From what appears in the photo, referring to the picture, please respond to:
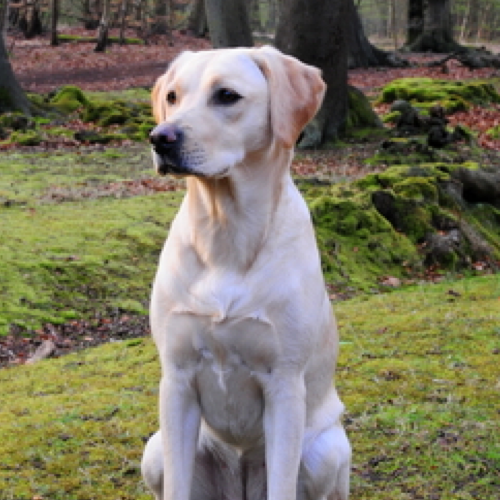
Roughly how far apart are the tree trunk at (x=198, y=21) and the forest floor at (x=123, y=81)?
83 centimetres

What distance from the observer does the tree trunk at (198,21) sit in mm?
43069

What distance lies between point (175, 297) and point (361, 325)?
12.4 ft

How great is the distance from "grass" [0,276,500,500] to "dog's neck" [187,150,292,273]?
150cm

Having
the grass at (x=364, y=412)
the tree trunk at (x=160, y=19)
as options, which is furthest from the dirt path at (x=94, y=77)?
the grass at (x=364, y=412)

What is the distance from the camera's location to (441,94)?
21.0m

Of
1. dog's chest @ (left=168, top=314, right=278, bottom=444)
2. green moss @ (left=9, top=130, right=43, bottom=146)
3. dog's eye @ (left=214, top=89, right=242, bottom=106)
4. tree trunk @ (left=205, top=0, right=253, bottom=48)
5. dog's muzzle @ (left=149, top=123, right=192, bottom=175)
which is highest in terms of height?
dog's eye @ (left=214, top=89, right=242, bottom=106)

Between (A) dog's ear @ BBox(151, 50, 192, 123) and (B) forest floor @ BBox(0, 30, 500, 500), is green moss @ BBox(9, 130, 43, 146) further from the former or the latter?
(A) dog's ear @ BBox(151, 50, 192, 123)

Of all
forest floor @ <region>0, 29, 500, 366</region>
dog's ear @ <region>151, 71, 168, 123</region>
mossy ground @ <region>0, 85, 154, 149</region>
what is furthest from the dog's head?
mossy ground @ <region>0, 85, 154, 149</region>

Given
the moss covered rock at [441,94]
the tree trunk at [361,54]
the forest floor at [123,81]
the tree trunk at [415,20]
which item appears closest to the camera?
the forest floor at [123,81]

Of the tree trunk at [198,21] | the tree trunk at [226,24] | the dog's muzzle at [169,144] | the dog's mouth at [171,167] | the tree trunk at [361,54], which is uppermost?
the dog's muzzle at [169,144]

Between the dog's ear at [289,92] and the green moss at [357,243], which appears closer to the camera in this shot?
the dog's ear at [289,92]

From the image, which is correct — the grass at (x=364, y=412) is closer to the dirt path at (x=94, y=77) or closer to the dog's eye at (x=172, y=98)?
the dog's eye at (x=172, y=98)

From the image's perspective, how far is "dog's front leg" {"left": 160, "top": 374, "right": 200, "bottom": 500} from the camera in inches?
131

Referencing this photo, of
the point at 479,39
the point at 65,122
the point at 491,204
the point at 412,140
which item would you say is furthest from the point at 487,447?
the point at 479,39
